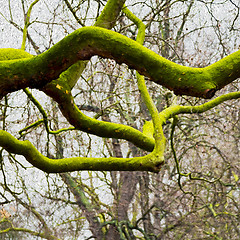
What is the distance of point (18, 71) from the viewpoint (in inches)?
80.8

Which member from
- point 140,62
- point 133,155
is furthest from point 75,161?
point 133,155

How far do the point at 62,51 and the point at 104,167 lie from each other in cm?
144

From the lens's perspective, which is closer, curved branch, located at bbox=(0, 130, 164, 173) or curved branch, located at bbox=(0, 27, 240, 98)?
curved branch, located at bbox=(0, 27, 240, 98)

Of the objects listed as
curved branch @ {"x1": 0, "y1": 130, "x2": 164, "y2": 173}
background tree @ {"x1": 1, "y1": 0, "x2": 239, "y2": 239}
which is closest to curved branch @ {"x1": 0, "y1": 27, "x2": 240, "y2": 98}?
curved branch @ {"x1": 0, "y1": 130, "x2": 164, "y2": 173}

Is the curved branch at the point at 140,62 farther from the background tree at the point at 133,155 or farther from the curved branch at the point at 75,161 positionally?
the background tree at the point at 133,155

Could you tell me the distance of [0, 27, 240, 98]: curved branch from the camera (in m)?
1.83

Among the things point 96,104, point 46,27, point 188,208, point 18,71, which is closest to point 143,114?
point 96,104

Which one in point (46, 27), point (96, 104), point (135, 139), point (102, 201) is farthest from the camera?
point (102, 201)

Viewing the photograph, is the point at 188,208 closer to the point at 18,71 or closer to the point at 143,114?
the point at 143,114

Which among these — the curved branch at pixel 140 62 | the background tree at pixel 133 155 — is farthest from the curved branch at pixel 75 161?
the background tree at pixel 133 155

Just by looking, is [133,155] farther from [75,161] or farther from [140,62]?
[140,62]

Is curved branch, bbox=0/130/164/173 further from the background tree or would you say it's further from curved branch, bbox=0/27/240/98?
the background tree

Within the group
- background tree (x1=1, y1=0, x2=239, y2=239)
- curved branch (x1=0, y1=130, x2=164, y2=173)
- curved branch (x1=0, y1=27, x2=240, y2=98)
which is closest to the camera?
curved branch (x1=0, y1=27, x2=240, y2=98)

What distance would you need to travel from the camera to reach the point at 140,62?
1897 millimetres
